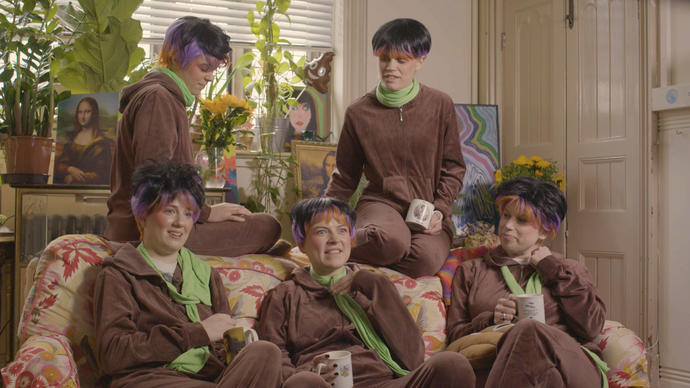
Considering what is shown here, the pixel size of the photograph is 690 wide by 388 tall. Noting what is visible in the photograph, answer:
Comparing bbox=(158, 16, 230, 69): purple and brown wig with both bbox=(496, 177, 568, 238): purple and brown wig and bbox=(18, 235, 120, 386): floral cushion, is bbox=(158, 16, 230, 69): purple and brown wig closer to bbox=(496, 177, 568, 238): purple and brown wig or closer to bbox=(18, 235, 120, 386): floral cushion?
bbox=(18, 235, 120, 386): floral cushion

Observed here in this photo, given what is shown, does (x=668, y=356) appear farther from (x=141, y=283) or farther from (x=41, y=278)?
(x=41, y=278)

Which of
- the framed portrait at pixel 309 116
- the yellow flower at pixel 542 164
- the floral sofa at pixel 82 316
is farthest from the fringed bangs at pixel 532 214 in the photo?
the framed portrait at pixel 309 116

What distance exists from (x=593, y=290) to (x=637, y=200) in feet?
4.88

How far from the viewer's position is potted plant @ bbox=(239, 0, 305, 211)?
4.05 metres

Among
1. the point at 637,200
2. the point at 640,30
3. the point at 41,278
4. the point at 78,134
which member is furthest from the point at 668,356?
the point at 78,134

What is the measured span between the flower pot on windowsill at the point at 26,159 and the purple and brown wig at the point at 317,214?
69.4 inches

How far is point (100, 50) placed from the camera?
11.6 feet

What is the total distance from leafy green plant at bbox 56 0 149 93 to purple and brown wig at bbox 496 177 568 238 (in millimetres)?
2285

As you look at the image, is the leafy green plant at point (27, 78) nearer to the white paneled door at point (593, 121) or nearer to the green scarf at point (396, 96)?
the green scarf at point (396, 96)

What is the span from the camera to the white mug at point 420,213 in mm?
2744

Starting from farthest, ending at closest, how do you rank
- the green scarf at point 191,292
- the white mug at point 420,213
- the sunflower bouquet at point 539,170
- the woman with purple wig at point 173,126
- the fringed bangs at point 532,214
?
the sunflower bouquet at point 539,170, the white mug at point 420,213, the fringed bangs at point 532,214, the woman with purple wig at point 173,126, the green scarf at point 191,292

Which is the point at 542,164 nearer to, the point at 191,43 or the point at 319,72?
the point at 319,72

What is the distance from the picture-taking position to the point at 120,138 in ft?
7.99

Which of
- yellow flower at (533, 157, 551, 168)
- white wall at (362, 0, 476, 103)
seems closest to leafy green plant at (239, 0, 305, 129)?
white wall at (362, 0, 476, 103)
